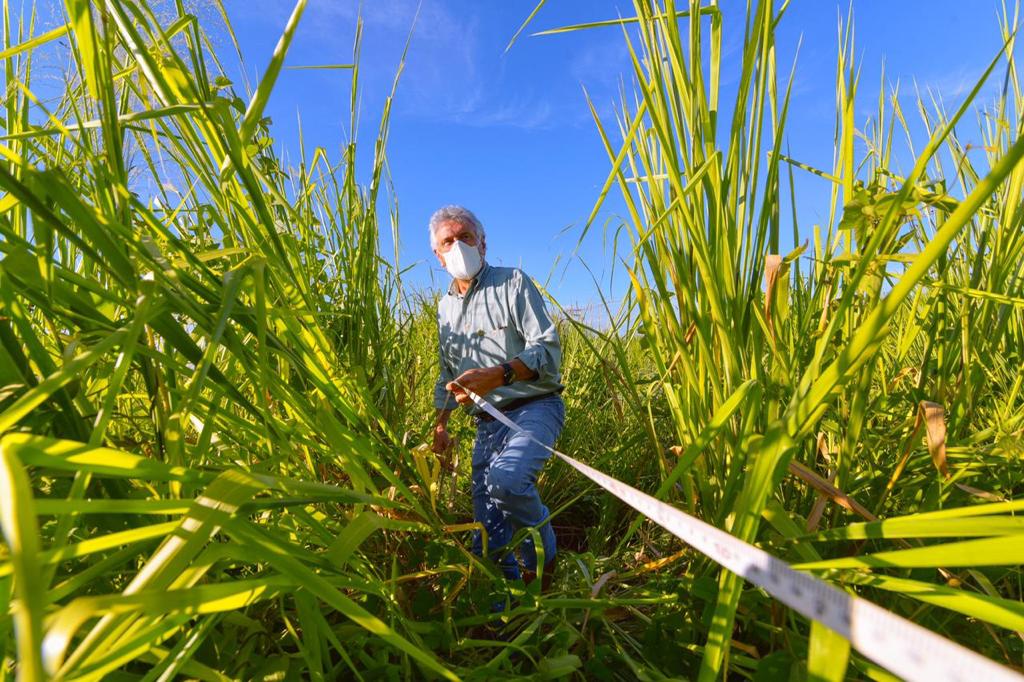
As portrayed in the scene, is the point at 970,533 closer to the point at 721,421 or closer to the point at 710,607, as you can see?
the point at 721,421

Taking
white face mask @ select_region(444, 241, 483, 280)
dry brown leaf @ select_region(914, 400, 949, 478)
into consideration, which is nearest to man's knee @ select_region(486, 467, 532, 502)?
white face mask @ select_region(444, 241, 483, 280)

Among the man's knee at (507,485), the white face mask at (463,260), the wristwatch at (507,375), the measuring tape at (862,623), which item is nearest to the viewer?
the measuring tape at (862,623)

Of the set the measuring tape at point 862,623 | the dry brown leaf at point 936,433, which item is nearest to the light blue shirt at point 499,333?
the dry brown leaf at point 936,433

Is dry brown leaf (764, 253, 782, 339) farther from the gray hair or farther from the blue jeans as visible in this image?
the gray hair

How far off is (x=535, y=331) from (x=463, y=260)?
1.60 ft

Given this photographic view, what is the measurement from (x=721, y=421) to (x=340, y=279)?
1.09 m

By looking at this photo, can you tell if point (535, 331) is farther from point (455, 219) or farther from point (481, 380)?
point (455, 219)

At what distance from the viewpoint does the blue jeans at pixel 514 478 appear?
4.81 feet

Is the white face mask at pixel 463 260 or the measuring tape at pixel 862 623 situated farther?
the white face mask at pixel 463 260

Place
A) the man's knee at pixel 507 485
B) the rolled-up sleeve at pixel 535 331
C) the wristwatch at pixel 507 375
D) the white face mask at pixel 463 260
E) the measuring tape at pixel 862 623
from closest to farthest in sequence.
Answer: the measuring tape at pixel 862 623, the man's knee at pixel 507 485, the wristwatch at pixel 507 375, the rolled-up sleeve at pixel 535 331, the white face mask at pixel 463 260

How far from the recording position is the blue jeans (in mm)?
1465

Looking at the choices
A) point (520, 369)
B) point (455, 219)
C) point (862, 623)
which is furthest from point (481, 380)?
point (862, 623)

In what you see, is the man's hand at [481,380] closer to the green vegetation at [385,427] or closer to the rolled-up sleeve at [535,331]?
the rolled-up sleeve at [535,331]

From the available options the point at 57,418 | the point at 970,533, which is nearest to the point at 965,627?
the point at 970,533
